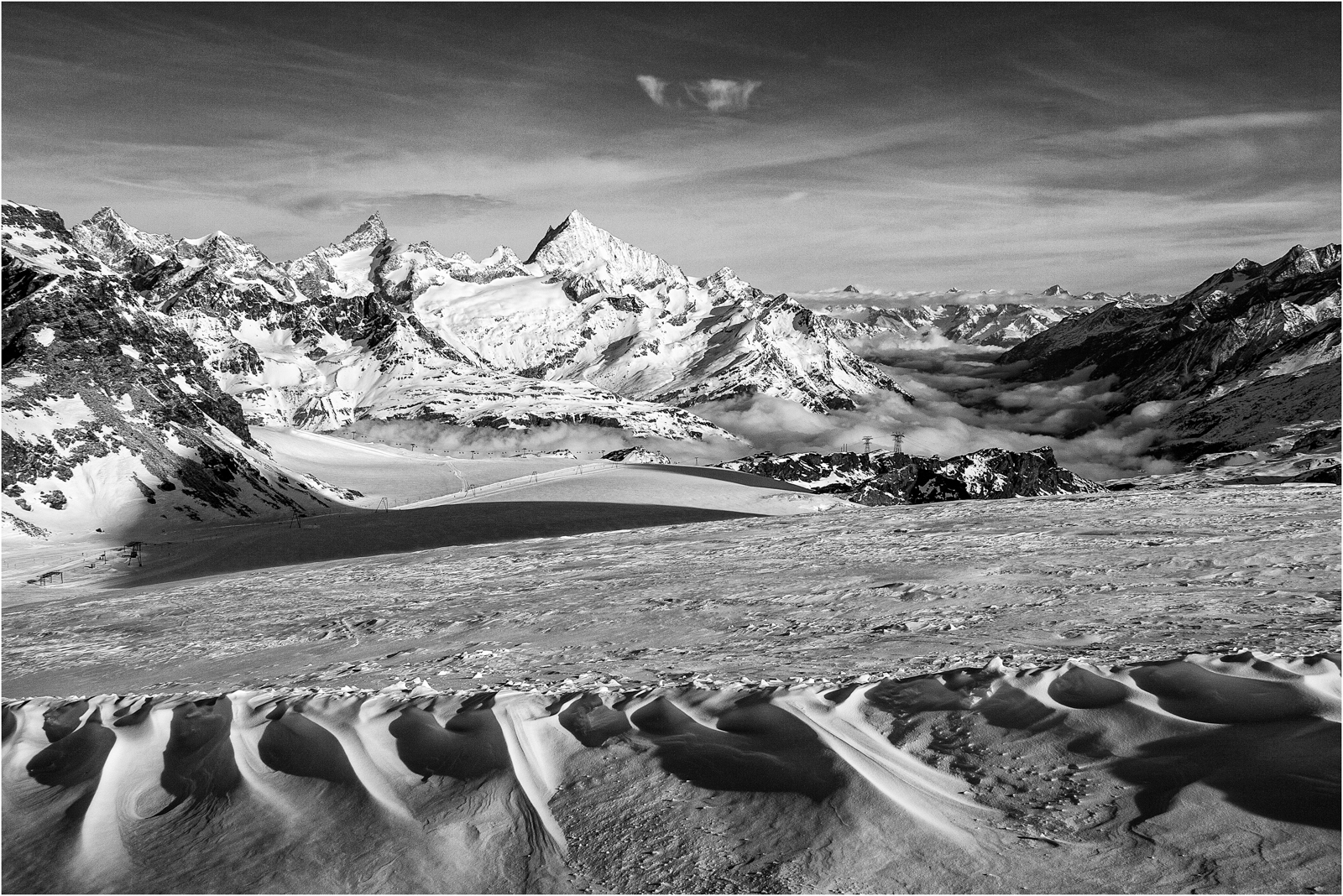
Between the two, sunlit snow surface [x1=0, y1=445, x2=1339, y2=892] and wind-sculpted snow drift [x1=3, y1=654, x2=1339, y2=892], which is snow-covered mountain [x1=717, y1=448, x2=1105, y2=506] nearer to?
sunlit snow surface [x1=0, y1=445, x2=1339, y2=892]

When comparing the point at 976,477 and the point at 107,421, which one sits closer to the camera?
the point at 107,421

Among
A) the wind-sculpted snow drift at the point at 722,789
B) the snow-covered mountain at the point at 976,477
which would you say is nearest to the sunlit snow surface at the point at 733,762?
the wind-sculpted snow drift at the point at 722,789

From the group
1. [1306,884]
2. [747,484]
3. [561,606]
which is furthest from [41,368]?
[1306,884]

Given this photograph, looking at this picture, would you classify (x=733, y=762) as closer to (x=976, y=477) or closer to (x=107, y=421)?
(x=107, y=421)

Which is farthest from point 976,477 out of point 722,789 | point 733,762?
point 722,789

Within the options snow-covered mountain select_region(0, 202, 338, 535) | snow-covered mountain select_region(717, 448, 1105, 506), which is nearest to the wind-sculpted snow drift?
snow-covered mountain select_region(0, 202, 338, 535)

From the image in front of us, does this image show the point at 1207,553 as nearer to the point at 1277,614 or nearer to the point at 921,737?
the point at 1277,614
